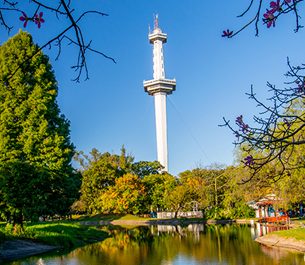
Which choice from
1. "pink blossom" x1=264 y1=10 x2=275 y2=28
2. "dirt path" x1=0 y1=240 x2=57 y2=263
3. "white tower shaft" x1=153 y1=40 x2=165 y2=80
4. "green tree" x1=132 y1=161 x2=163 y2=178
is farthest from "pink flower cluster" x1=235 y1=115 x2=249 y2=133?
"white tower shaft" x1=153 y1=40 x2=165 y2=80

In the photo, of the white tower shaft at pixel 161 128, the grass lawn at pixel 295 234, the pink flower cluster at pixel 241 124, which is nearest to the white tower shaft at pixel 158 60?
the white tower shaft at pixel 161 128

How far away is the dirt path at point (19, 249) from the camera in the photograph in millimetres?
19586

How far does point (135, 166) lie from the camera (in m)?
69.6

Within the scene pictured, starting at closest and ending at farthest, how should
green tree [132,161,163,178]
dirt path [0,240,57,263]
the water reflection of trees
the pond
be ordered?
the pond < the water reflection of trees < dirt path [0,240,57,263] < green tree [132,161,163,178]

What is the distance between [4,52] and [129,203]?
34.5m

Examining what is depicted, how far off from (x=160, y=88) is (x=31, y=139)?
75688 millimetres

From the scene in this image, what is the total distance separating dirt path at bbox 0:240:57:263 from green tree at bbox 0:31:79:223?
1.52 meters

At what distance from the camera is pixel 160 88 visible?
9744 cm

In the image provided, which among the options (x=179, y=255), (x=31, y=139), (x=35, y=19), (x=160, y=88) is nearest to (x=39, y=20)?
(x=35, y=19)

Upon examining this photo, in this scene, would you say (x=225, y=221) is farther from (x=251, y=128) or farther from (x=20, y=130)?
(x=251, y=128)

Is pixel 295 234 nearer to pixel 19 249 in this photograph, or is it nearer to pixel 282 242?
pixel 282 242

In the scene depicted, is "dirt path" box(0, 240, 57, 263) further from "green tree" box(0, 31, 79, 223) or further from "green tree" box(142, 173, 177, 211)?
"green tree" box(142, 173, 177, 211)

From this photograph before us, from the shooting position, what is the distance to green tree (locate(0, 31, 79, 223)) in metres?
21.8

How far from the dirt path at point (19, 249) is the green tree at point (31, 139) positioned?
1.52m
